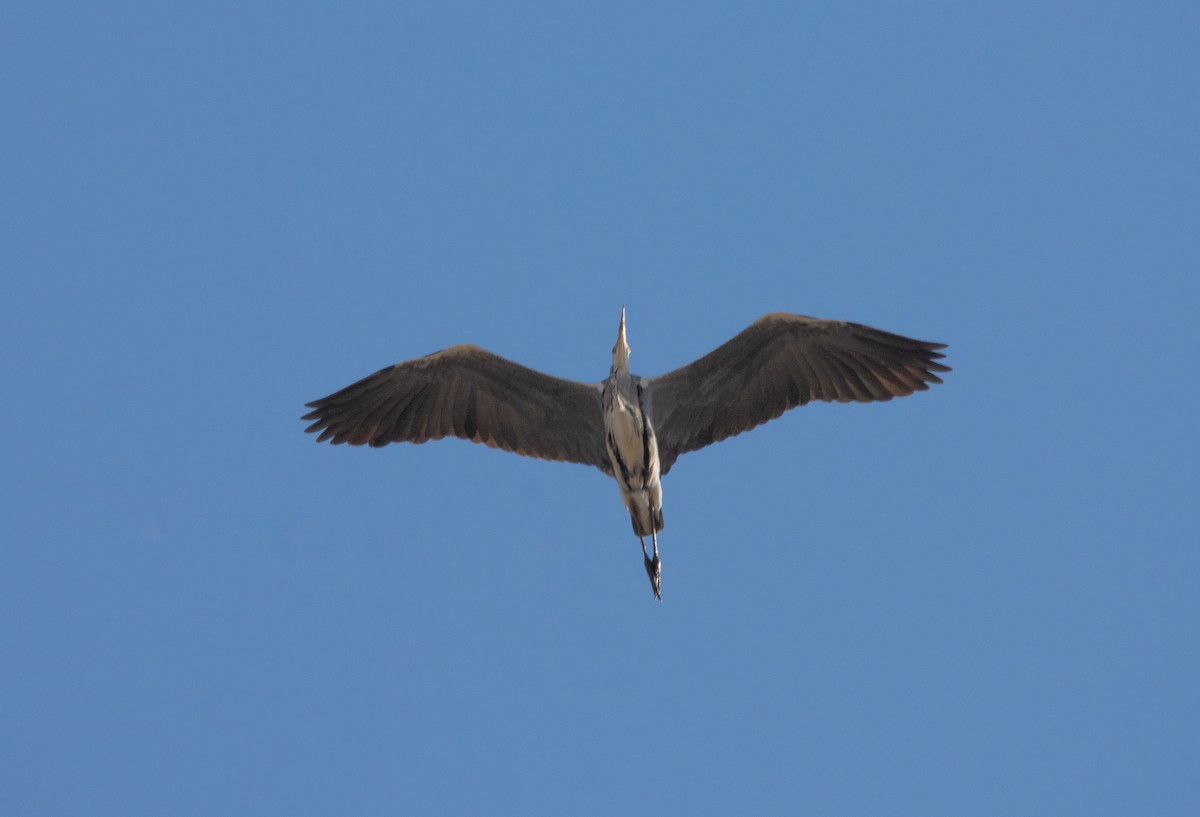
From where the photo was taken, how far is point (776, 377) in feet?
48.4

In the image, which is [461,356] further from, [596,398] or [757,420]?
[757,420]

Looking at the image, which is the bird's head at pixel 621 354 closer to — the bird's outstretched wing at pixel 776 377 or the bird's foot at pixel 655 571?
the bird's outstretched wing at pixel 776 377

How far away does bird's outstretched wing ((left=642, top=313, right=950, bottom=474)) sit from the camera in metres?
14.4

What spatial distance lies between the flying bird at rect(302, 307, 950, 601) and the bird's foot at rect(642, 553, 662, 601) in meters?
0.01

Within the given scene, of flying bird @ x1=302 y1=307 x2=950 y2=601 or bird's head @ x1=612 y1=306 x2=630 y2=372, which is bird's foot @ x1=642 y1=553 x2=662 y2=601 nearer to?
flying bird @ x1=302 y1=307 x2=950 y2=601

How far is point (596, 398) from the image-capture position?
15.1 metres

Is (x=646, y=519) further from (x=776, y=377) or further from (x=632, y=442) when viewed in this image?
(x=776, y=377)

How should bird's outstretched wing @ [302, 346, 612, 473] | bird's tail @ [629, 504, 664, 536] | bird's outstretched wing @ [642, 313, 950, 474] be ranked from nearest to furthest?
1. bird's outstretched wing @ [642, 313, 950, 474]
2. bird's tail @ [629, 504, 664, 536]
3. bird's outstretched wing @ [302, 346, 612, 473]

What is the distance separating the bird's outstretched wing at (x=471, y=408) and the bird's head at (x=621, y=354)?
1.19 ft

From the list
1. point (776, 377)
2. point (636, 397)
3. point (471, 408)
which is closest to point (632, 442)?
point (636, 397)

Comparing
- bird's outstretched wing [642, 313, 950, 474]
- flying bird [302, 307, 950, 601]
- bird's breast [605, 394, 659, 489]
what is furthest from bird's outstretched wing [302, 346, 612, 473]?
bird's outstretched wing [642, 313, 950, 474]

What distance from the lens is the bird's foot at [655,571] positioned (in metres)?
15.1

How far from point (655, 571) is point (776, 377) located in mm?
2482

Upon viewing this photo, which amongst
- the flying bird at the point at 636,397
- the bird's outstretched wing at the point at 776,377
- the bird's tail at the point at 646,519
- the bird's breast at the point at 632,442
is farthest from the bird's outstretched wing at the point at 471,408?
the bird's outstretched wing at the point at 776,377
